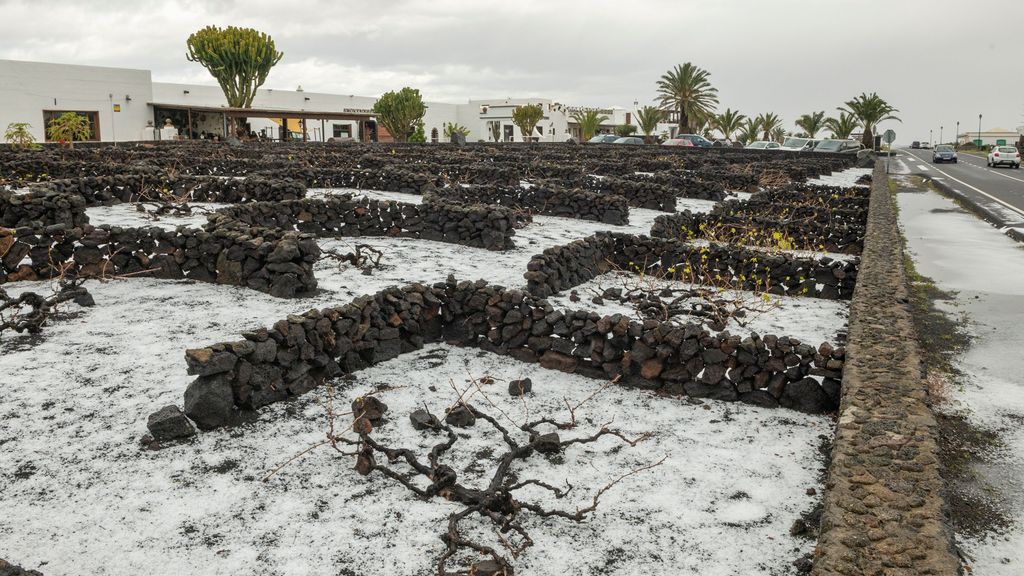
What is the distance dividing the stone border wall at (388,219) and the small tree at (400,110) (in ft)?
157

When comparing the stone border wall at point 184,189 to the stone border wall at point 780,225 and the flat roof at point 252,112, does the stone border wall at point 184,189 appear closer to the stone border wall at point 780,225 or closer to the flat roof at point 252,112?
the stone border wall at point 780,225

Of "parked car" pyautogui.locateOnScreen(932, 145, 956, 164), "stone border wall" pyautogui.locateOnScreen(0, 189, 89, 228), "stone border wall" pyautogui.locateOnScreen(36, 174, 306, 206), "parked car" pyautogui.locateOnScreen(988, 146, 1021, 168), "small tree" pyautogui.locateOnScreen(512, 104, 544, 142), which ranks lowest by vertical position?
"stone border wall" pyautogui.locateOnScreen(0, 189, 89, 228)

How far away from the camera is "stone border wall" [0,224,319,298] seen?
8.46 m

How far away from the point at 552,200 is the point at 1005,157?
143 feet

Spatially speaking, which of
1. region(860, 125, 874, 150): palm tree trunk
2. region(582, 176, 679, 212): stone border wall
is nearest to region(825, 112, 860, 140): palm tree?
region(860, 125, 874, 150): palm tree trunk

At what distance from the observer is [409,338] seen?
265 inches

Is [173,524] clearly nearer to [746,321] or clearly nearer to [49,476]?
[49,476]

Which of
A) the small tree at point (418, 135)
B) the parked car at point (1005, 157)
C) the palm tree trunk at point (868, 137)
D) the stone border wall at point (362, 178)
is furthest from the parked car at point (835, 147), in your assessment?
the stone border wall at point (362, 178)

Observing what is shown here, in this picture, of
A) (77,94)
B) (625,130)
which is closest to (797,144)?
(625,130)

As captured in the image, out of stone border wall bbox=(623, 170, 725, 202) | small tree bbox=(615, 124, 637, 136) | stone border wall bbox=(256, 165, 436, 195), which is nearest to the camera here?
stone border wall bbox=(256, 165, 436, 195)

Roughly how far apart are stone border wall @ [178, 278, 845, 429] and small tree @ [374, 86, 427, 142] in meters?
54.5

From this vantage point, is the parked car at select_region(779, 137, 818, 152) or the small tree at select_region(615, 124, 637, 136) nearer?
the parked car at select_region(779, 137, 818, 152)

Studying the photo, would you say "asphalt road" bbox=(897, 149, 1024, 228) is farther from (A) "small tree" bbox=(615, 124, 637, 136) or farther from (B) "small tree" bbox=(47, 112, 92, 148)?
(A) "small tree" bbox=(615, 124, 637, 136)

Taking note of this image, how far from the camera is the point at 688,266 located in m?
10.2
